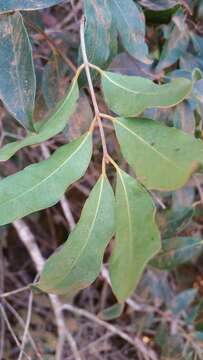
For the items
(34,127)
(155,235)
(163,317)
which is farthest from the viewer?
(163,317)

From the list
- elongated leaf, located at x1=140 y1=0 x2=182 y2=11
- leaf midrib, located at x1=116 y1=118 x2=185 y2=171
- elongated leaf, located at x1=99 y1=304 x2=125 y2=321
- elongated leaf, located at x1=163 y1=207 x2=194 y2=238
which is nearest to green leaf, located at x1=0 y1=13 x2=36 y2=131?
leaf midrib, located at x1=116 y1=118 x2=185 y2=171

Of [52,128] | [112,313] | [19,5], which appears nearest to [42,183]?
[52,128]

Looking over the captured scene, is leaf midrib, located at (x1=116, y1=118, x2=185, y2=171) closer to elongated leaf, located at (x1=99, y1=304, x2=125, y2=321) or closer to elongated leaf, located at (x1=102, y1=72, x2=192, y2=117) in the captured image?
elongated leaf, located at (x1=102, y1=72, x2=192, y2=117)

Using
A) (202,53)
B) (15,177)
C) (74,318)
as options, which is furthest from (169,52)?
(74,318)

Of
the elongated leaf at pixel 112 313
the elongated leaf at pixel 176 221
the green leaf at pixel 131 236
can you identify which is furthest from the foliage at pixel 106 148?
the elongated leaf at pixel 112 313

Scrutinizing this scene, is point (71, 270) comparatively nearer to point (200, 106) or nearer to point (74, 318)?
point (200, 106)
